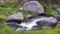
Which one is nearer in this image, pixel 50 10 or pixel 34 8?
pixel 34 8

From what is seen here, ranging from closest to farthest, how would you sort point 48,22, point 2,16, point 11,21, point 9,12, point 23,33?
point 23,33 → point 48,22 → point 11,21 → point 2,16 → point 9,12

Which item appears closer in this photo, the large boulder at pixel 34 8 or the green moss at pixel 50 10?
the green moss at pixel 50 10

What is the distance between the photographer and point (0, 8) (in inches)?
371

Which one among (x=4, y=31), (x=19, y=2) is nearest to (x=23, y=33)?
(x=4, y=31)

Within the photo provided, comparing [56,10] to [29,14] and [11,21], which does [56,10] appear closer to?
[29,14]

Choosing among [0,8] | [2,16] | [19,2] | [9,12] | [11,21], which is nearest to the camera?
[11,21]

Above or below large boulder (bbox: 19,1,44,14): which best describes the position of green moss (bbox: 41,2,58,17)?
below

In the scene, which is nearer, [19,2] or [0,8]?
[0,8]

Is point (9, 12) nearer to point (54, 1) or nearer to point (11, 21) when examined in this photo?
point (11, 21)

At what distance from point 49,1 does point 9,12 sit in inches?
100

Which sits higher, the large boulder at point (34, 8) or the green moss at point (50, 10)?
the large boulder at point (34, 8)

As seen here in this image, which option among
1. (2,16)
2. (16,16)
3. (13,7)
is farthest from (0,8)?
(16,16)

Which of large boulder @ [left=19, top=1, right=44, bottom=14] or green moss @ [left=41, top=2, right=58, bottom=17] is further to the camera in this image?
large boulder @ [left=19, top=1, right=44, bottom=14]

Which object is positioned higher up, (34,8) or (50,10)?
(34,8)
